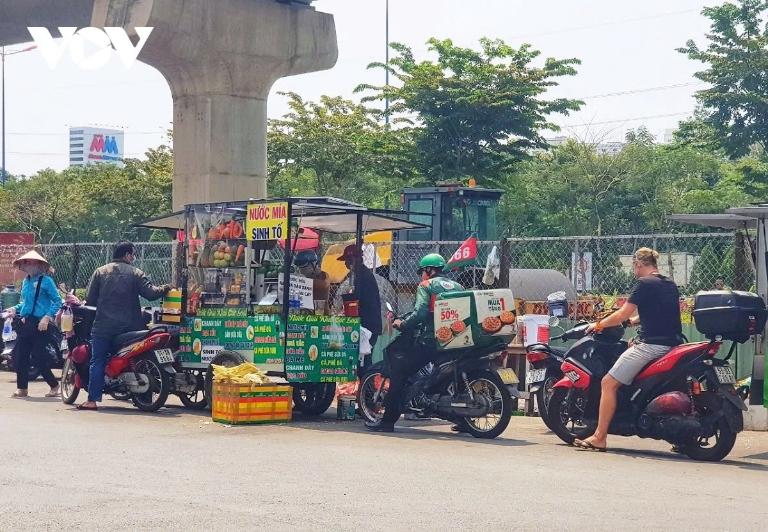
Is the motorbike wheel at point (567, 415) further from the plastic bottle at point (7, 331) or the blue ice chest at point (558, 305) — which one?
the plastic bottle at point (7, 331)

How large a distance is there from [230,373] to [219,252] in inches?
75.3

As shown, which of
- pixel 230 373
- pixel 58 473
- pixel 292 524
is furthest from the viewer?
pixel 230 373

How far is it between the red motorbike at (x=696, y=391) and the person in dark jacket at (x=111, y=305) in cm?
542

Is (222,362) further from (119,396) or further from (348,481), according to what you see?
(348,481)

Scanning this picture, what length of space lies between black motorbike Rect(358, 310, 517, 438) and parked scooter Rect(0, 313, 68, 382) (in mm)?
5092

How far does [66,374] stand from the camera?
1456 centimetres

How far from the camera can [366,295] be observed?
46.1 ft

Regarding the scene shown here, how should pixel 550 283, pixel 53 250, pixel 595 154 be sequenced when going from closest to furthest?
pixel 550 283 → pixel 53 250 → pixel 595 154

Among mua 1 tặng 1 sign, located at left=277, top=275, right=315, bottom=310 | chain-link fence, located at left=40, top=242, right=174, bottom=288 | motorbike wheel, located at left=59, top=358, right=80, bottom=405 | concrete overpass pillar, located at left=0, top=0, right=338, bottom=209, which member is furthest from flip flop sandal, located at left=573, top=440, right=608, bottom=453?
concrete overpass pillar, located at left=0, top=0, right=338, bottom=209

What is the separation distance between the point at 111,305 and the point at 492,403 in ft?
15.5

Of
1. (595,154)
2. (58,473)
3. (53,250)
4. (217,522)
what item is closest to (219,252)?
(58,473)

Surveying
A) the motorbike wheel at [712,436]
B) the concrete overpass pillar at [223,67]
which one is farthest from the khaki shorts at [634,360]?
the concrete overpass pillar at [223,67]

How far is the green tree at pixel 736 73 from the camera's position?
1438 inches

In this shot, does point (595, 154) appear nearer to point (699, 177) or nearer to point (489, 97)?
point (699, 177)
